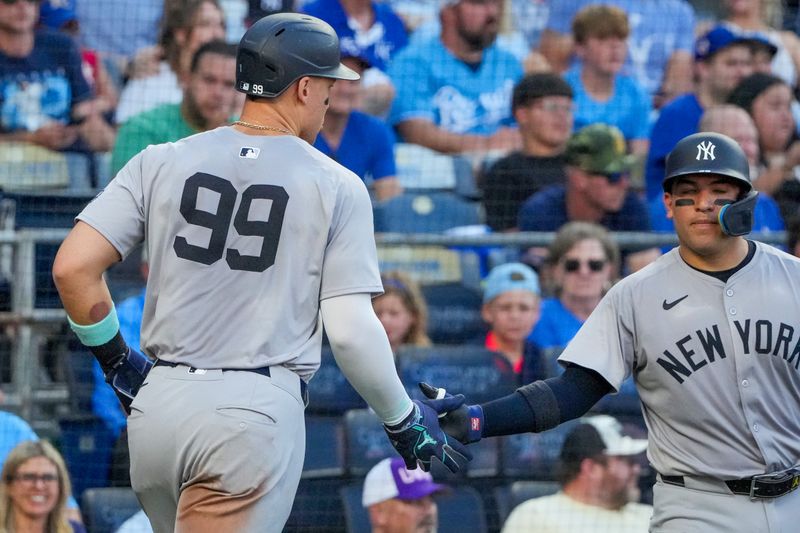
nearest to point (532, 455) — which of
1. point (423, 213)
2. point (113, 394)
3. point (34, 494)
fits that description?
point (423, 213)

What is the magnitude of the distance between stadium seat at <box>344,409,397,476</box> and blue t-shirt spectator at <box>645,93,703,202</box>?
7.75ft

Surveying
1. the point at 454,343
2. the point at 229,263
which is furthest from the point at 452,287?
the point at 229,263

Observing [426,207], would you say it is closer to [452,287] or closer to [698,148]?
[452,287]

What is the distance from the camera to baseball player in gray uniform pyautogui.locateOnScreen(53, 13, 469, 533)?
10.5ft

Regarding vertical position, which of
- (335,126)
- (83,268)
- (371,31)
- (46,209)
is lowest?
(83,268)

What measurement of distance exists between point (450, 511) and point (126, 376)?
2828mm

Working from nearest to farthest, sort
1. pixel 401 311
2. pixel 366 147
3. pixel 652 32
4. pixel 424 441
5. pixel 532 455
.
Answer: pixel 424 441 → pixel 532 455 → pixel 401 311 → pixel 366 147 → pixel 652 32

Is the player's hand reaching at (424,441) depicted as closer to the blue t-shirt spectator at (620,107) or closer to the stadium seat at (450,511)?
the stadium seat at (450,511)

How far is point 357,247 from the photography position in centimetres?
328

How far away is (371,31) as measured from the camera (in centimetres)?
805

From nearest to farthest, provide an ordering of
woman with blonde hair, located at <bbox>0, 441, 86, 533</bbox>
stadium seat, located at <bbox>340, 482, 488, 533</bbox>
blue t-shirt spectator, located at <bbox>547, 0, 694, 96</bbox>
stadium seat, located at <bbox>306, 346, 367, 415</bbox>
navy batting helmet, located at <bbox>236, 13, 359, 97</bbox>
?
1. navy batting helmet, located at <bbox>236, 13, 359, 97</bbox>
2. woman with blonde hair, located at <bbox>0, 441, 86, 533</bbox>
3. stadium seat, located at <bbox>340, 482, 488, 533</bbox>
4. stadium seat, located at <bbox>306, 346, 367, 415</bbox>
5. blue t-shirt spectator, located at <bbox>547, 0, 694, 96</bbox>

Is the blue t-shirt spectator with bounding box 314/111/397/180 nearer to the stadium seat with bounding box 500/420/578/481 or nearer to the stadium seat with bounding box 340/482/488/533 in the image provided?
the stadium seat with bounding box 500/420/578/481

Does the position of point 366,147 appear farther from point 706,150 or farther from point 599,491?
point 706,150

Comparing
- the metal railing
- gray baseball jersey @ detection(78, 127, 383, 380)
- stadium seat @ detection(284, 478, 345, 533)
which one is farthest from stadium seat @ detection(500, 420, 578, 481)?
gray baseball jersey @ detection(78, 127, 383, 380)
